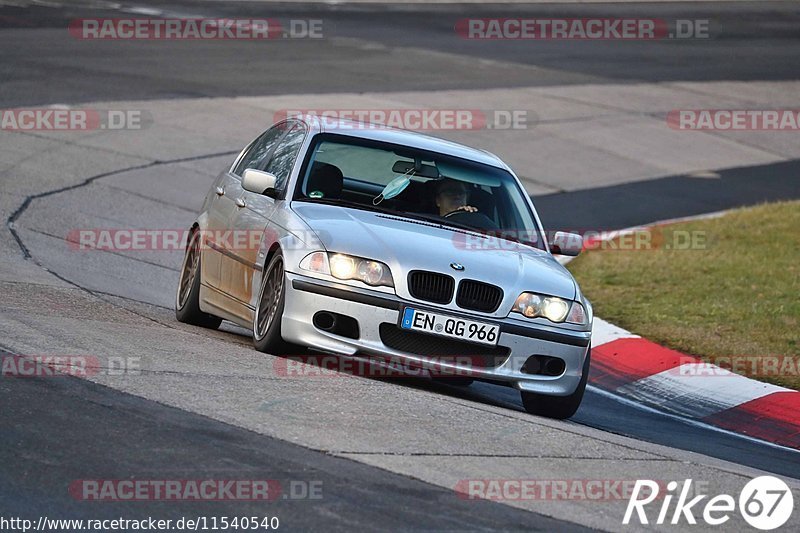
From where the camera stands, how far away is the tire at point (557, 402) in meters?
8.62

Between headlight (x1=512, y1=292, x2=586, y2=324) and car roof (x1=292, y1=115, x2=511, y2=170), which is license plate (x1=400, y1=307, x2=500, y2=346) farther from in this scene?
car roof (x1=292, y1=115, x2=511, y2=170)

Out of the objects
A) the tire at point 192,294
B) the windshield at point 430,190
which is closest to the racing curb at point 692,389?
the windshield at point 430,190

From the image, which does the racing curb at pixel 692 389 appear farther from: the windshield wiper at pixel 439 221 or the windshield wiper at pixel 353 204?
the windshield wiper at pixel 353 204

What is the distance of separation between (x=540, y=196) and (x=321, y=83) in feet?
21.1

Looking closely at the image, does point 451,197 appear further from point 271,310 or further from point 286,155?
point 271,310

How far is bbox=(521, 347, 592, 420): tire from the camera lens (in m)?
8.62

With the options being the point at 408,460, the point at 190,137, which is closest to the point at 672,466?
the point at 408,460

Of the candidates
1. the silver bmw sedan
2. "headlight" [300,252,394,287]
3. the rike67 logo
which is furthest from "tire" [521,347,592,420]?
the rike67 logo

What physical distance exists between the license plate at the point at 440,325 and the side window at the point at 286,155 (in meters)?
1.67

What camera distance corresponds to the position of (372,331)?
8094 millimetres

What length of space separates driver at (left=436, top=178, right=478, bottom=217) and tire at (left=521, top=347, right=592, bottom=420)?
1.36 m

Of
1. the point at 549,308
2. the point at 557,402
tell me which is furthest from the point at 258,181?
the point at 557,402

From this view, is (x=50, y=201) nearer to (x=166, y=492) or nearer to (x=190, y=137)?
(x=190, y=137)

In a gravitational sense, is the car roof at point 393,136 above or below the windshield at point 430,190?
above
